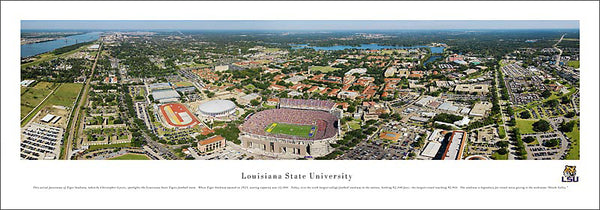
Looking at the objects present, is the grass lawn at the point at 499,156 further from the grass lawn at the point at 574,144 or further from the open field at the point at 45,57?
the open field at the point at 45,57

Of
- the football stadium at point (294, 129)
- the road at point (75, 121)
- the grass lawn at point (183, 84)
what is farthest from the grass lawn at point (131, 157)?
the grass lawn at point (183, 84)

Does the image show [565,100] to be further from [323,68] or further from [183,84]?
[183,84]

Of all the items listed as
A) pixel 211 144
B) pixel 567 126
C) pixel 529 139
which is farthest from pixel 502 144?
pixel 211 144

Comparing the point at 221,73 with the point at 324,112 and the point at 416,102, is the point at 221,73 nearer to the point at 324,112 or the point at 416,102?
the point at 324,112

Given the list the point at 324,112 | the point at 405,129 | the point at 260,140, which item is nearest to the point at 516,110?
the point at 405,129

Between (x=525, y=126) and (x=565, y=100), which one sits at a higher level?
(x=565, y=100)

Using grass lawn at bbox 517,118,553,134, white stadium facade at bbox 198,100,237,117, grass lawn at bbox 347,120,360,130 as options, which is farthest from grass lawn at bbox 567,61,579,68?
white stadium facade at bbox 198,100,237,117
